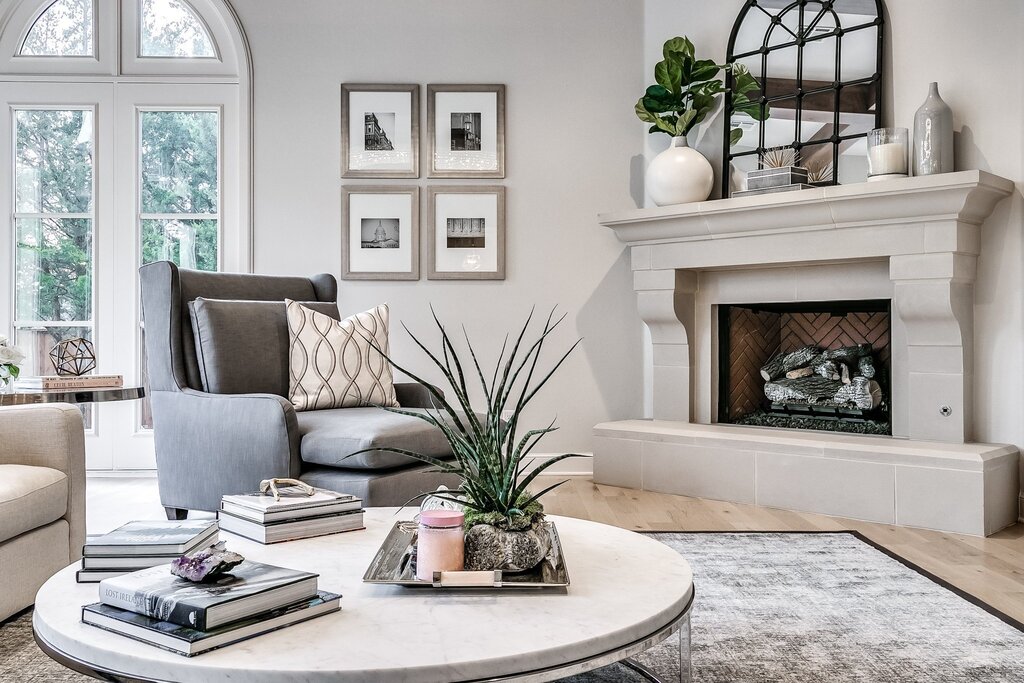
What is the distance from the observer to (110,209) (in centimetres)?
452

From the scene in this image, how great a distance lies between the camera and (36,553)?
6.88 ft

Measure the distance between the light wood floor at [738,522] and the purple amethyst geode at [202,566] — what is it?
207cm

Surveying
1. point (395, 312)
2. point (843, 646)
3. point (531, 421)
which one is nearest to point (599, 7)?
point (395, 312)

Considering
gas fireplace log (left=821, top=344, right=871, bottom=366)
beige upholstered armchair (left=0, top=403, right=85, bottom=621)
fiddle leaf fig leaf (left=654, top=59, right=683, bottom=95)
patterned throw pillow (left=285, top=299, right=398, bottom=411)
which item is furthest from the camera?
fiddle leaf fig leaf (left=654, top=59, right=683, bottom=95)

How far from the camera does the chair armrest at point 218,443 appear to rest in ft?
8.47

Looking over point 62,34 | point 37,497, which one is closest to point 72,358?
point 37,497

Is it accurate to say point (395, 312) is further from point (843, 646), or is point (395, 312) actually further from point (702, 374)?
point (843, 646)

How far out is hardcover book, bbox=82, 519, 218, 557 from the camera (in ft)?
A: 4.49

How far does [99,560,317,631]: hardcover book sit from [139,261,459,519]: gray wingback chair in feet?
4.37

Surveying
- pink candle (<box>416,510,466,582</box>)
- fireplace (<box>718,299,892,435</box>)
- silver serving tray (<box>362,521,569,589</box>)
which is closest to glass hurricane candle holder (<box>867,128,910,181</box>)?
fireplace (<box>718,299,892,435</box>)

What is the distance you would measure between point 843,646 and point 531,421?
8.95 feet

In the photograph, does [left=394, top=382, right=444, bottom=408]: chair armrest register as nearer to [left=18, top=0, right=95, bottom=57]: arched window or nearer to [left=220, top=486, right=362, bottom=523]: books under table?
[left=220, top=486, right=362, bottom=523]: books under table

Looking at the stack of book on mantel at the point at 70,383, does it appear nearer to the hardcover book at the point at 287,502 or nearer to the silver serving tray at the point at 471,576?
the hardcover book at the point at 287,502

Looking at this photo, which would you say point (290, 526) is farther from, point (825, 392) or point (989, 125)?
point (989, 125)
